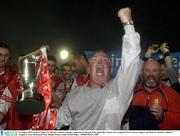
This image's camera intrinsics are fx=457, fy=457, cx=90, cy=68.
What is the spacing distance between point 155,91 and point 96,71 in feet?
2.90

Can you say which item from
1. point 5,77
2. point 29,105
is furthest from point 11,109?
point 29,105

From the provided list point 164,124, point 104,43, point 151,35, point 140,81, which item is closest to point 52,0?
point 104,43

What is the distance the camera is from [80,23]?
29.1 feet

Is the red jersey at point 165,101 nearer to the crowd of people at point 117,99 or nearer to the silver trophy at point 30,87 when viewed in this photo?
the crowd of people at point 117,99

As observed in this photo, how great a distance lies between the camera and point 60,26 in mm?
8891

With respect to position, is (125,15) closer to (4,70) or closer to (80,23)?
(4,70)

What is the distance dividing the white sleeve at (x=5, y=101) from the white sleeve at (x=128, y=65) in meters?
1.24

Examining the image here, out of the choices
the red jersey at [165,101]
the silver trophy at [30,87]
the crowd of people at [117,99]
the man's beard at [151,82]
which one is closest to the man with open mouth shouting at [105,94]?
the crowd of people at [117,99]

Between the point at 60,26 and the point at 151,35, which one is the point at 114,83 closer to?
the point at 151,35

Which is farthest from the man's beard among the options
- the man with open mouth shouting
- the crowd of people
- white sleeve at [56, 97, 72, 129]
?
white sleeve at [56, 97, 72, 129]

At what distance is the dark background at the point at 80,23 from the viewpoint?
821cm

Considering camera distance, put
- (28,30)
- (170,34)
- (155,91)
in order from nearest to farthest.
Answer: (155,91) → (170,34) → (28,30)

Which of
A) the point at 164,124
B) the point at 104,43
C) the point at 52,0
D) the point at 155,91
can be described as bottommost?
the point at 164,124

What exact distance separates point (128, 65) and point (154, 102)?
95 cm
